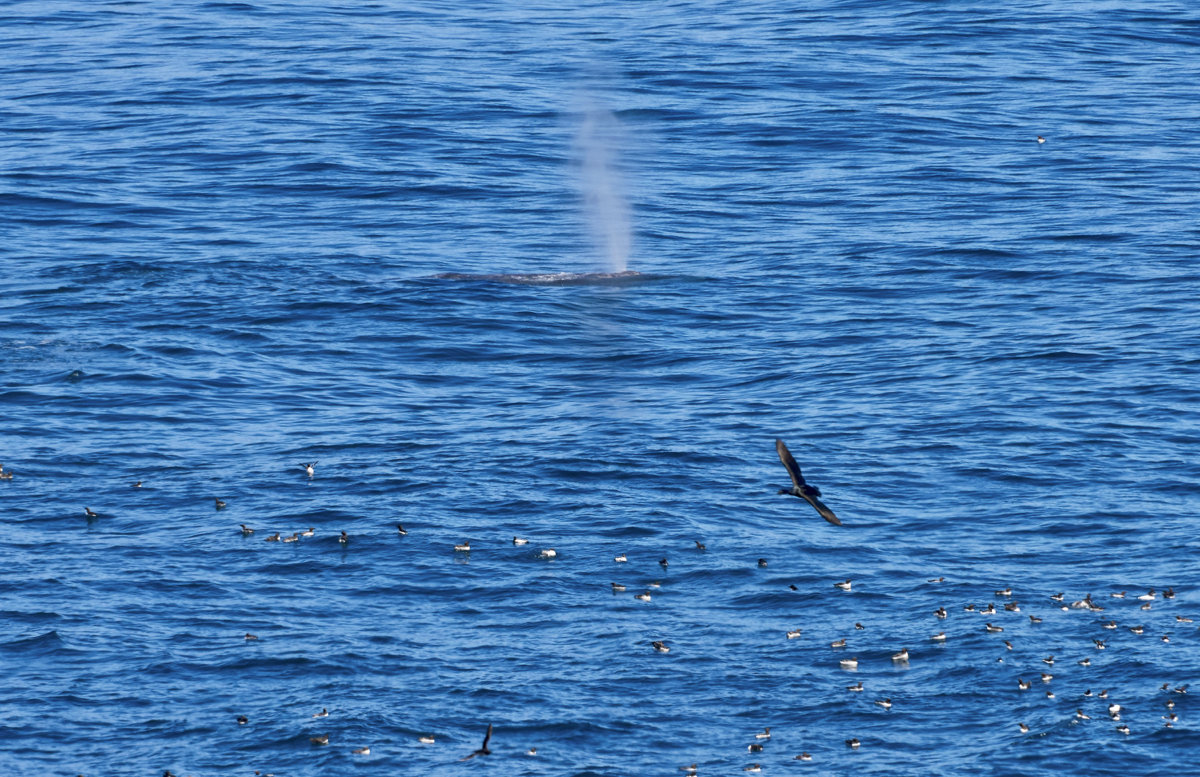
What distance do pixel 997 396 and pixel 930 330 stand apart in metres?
5.29

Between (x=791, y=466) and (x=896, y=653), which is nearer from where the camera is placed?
(x=791, y=466)

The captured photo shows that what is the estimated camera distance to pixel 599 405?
3919 cm

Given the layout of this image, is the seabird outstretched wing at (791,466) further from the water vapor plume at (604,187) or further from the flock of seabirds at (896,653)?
the water vapor plume at (604,187)

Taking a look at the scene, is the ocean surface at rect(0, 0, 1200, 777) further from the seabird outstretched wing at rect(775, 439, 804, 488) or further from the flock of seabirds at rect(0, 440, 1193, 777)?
the seabird outstretched wing at rect(775, 439, 804, 488)

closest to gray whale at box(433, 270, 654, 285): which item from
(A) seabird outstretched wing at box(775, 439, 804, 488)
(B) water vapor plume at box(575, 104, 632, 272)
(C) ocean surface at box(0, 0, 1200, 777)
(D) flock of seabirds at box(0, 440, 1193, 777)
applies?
(C) ocean surface at box(0, 0, 1200, 777)

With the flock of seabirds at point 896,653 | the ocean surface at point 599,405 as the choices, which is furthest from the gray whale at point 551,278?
the flock of seabirds at point 896,653

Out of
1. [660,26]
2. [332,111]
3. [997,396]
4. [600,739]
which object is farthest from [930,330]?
[660,26]

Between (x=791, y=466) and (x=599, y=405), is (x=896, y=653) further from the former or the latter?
(x=599, y=405)

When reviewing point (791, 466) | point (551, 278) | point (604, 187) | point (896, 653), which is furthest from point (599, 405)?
point (604, 187)

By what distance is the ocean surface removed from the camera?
2634cm

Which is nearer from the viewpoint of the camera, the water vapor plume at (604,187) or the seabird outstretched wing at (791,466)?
the seabird outstretched wing at (791,466)

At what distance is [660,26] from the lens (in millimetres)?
79625

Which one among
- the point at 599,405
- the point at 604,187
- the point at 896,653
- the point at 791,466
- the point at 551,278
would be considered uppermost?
the point at 791,466

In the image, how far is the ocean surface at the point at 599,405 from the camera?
26.3 meters
